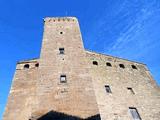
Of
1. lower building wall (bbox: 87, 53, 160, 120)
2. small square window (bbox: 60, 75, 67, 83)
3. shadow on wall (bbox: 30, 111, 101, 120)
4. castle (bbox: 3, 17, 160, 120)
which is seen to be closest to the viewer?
shadow on wall (bbox: 30, 111, 101, 120)

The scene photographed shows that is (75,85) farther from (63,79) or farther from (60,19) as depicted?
(60,19)

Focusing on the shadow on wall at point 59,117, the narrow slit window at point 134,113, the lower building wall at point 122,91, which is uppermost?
the lower building wall at point 122,91

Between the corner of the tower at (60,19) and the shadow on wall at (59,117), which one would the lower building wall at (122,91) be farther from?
the corner of the tower at (60,19)

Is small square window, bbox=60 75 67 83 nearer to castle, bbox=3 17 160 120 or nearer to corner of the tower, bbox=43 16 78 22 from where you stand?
castle, bbox=3 17 160 120

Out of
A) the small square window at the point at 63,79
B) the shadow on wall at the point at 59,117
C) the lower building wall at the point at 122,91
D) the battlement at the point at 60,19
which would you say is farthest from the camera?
the battlement at the point at 60,19

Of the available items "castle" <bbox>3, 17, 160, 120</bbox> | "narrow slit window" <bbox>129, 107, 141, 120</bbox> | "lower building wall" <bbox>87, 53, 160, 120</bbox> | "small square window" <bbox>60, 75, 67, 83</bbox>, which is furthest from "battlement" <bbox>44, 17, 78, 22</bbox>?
"narrow slit window" <bbox>129, 107, 141, 120</bbox>

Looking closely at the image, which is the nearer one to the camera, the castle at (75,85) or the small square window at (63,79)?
the castle at (75,85)

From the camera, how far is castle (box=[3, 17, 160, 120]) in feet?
46.2

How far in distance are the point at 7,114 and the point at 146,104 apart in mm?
11407

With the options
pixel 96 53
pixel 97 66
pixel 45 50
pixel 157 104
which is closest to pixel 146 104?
pixel 157 104

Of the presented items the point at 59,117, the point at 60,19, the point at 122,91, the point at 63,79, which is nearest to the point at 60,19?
the point at 60,19

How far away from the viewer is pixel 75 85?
15375 millimetres

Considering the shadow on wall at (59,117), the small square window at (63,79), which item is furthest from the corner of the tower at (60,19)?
the shadow on wall at (59,117)

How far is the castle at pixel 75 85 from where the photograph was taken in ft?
46.2
